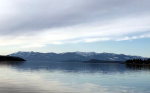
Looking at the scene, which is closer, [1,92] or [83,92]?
[1,92]

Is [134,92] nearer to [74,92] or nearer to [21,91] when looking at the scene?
[74,92]

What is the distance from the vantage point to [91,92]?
4747 cm

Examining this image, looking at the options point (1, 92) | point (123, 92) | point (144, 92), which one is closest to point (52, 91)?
point (1, 92)

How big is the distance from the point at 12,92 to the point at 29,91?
3.34 meters

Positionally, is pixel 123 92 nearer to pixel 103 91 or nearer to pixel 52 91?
pixel 103 91

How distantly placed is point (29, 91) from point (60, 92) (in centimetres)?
562

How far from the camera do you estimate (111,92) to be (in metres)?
48.3

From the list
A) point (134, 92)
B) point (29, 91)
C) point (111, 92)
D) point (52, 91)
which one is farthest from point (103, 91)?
point (29, 91)

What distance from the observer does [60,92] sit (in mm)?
46781

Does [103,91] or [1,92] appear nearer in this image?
[1,92]

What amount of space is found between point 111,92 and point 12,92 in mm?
17975

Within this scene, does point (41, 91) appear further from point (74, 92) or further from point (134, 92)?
point (134, 92)

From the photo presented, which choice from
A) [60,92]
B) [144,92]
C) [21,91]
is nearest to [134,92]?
[144,92]

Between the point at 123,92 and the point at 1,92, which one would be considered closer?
the point at 1,92
